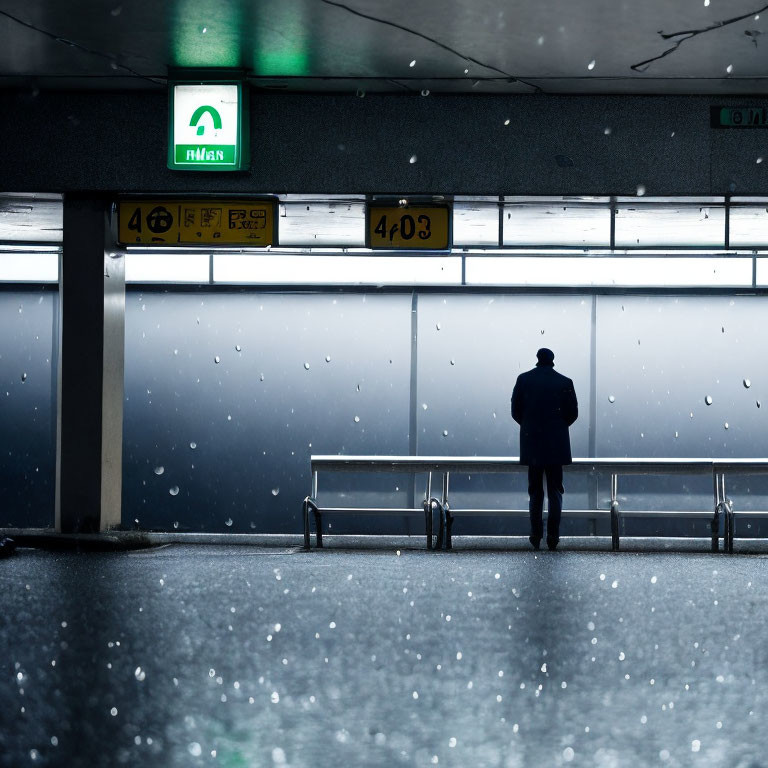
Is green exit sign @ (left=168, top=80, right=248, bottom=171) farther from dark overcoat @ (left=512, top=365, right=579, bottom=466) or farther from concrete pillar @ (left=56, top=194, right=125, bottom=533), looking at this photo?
dark overcoat @ (left=512, top=365, right=579, bottom=466)

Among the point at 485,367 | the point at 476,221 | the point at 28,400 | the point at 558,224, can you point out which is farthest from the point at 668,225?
the point at 28,400

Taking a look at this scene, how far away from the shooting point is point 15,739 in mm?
3492

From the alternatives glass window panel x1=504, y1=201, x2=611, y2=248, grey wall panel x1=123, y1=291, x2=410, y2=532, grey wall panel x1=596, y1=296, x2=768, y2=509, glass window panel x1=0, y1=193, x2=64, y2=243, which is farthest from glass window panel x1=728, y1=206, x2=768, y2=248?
glass window panel x1=0, y1=193, x2=64, y2=243

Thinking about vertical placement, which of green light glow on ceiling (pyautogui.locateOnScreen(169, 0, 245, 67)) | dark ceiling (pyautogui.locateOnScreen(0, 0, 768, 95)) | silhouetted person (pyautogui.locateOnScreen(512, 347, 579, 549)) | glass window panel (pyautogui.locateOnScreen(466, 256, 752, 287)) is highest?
green light glow on ceiling (pyautogui.locateOnScreen(169, 0, 245, 67))

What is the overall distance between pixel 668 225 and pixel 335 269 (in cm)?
384

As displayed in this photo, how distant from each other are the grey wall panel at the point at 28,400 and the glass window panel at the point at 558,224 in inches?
221

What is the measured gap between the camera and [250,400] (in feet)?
44.5

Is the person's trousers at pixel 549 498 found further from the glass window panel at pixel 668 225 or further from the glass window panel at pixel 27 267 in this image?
the glass window panel at pixel 27 267

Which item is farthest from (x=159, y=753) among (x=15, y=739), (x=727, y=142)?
(x=727, y=142)

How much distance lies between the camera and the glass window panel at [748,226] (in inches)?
419

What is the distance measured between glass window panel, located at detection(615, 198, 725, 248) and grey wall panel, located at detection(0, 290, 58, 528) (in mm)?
6679

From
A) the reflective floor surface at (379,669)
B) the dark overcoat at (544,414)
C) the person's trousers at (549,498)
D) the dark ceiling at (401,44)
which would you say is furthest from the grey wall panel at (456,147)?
the reflective floor surface at (379,669)

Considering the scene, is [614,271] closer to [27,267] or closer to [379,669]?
[27,267]

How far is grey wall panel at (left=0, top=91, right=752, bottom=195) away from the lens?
9938 millimetres
